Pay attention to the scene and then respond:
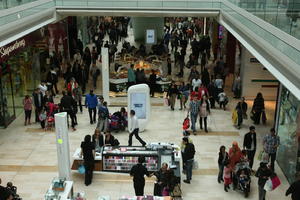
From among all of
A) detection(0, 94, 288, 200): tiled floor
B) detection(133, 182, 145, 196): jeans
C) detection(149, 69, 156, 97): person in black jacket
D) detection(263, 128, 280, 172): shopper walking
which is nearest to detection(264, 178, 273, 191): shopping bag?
detection(0, 94, 288, 200): tiled floor

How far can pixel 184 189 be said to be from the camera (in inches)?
435

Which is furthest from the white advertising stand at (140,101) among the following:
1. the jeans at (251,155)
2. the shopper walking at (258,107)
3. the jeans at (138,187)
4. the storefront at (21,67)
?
the jeans at (138,187)

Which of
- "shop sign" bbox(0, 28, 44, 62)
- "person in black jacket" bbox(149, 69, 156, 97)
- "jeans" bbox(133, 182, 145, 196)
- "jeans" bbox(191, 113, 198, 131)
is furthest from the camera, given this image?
"person in black jacket" bbox(149, 69, 156, 97)

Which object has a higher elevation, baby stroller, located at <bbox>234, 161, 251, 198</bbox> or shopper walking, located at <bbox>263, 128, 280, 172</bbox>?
shopper walking, located at <bbox>263, 128, 280, 172</bbox>

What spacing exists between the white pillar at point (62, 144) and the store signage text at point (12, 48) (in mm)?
4468

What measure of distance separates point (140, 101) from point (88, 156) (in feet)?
12.9

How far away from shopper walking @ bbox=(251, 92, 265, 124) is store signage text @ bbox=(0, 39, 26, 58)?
8877mm

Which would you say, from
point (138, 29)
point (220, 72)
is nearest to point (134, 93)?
point (220, 72)

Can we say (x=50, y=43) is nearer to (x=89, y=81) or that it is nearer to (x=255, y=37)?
(x=89, y=81)

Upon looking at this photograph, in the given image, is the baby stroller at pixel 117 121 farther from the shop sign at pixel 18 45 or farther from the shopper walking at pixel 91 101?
the shop sign at pixel 18 45

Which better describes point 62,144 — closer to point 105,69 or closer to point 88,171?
point 88,171

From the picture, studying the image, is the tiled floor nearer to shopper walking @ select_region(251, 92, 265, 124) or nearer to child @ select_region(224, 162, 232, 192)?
child @ select_region(224, 162, 232, 192)

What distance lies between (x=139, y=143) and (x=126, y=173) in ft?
7.51

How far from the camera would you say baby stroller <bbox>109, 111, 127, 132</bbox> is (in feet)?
47.7
